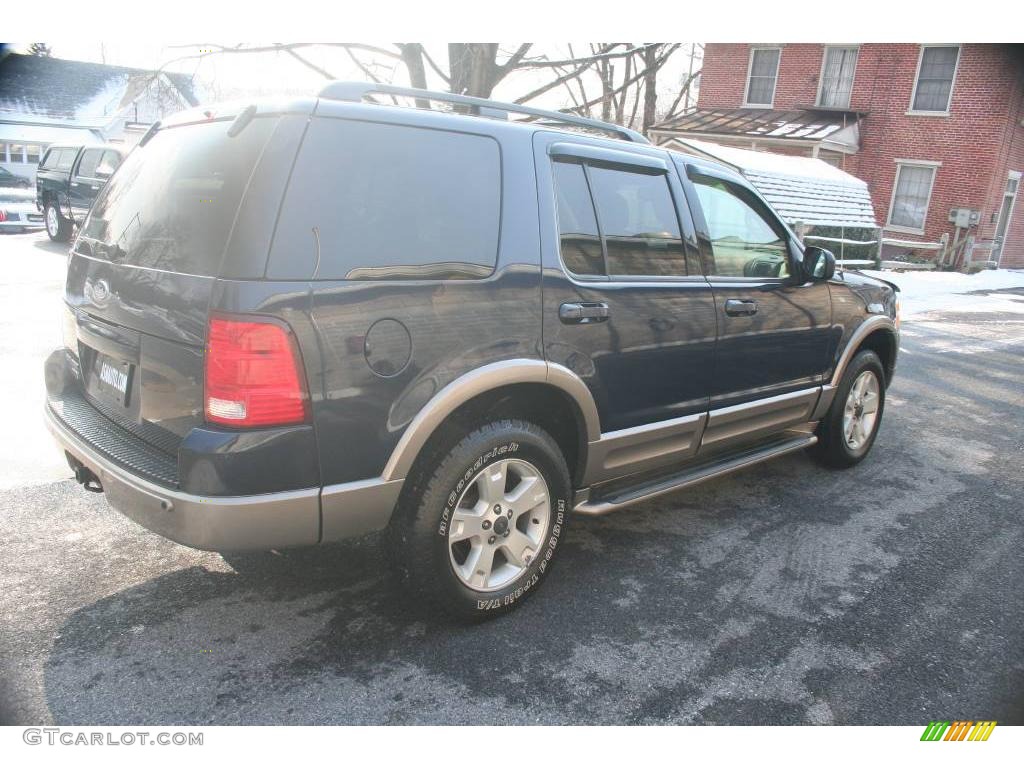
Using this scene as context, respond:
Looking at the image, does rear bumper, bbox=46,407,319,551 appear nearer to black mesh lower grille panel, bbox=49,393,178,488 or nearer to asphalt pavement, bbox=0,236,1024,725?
black mesh lower grille panel, bbox=49,393,178,488

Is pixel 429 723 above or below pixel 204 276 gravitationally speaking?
below

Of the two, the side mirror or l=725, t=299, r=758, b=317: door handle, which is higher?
the side mirror

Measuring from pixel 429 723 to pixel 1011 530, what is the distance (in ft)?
11.6

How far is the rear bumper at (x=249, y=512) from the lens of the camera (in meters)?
2.41

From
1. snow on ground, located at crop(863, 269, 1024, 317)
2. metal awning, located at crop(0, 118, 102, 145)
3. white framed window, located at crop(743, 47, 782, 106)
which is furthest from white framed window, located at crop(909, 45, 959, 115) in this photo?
metal awning, located at crop(0, 118, 102, 145)

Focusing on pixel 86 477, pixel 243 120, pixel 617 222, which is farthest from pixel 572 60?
pixel 86 477

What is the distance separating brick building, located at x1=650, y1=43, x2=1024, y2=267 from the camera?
20.3m

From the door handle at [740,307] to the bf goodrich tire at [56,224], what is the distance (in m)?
15.9

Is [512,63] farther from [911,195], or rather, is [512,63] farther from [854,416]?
[911,195]

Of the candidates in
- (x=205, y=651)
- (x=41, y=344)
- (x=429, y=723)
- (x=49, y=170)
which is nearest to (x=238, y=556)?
(x=205, y=651)

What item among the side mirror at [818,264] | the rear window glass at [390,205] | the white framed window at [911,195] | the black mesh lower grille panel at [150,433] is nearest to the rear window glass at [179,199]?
the rear window glass at [390,205]

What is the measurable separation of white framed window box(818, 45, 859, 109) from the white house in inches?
1141

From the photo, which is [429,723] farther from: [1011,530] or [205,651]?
[1011,530]

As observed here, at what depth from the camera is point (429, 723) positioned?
245 centimetres
